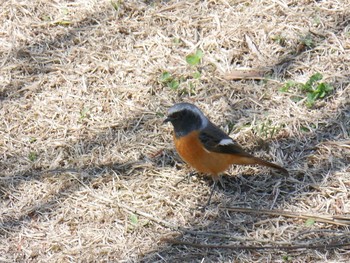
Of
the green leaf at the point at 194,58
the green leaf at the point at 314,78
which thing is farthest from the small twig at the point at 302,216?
the green leaf at the point at 194,58

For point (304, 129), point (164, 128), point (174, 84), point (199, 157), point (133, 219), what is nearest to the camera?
point (133, 219)

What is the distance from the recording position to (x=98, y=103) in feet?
24.1

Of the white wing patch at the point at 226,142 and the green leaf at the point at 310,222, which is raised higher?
the white wing patch at the point at 226,142

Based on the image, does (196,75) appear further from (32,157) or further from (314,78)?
(32,157)

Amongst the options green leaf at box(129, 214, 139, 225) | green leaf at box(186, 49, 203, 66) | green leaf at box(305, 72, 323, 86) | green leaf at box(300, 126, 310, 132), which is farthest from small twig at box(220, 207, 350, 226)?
green leaf at box(186, 49, 203, 66)

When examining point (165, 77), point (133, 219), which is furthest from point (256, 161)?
point (165, 77)

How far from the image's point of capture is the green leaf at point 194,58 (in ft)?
24.8

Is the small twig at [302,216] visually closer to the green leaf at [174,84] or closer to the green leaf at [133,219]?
the green leaf at [133,219]

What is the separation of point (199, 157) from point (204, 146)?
0.41 feet

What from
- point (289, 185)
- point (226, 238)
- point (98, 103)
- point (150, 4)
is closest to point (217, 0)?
point (150, 4)

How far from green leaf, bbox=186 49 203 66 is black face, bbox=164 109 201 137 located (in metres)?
1.14

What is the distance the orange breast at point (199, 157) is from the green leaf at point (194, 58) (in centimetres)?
130

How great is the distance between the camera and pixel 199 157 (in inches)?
255

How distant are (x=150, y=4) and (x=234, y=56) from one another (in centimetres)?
131
